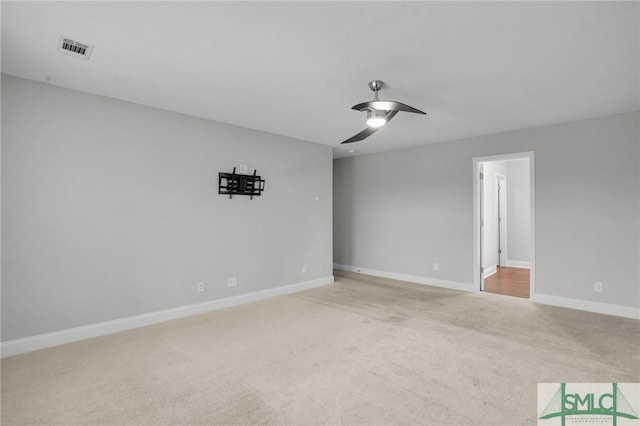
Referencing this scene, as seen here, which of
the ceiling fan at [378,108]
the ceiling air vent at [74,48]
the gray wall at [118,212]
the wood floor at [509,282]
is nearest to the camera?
the ceiling air vent at [74,48]

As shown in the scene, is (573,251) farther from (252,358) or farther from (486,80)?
(252,358)

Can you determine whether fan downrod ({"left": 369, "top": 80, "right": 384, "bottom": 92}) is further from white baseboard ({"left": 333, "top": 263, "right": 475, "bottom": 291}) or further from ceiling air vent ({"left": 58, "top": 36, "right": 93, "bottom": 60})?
white baseboard ({"left": 333, "top": 263, "right": 475, "bottom": 291})

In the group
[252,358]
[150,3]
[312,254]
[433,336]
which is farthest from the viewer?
[312,254]

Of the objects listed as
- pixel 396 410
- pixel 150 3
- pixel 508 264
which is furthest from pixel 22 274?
pixel 508 264

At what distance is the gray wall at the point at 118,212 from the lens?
285 centimetres

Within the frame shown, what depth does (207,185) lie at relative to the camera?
4.09 m

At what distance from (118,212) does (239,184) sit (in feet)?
4.94

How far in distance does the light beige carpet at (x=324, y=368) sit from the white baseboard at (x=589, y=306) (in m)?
0.25

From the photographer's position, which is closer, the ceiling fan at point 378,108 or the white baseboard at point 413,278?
the ceiling fan at point 378,108

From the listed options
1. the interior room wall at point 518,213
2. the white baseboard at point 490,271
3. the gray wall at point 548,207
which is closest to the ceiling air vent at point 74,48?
the gray wall at point 548,207

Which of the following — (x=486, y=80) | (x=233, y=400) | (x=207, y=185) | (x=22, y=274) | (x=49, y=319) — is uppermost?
(x=486, y=80)

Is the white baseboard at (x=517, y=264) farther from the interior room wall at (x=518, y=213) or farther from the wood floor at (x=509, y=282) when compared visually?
the wood floor at (x=509, y=282)

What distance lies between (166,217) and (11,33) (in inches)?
80.6

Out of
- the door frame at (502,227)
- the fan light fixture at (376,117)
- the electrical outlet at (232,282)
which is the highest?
the fan light fixture at (376,117)
